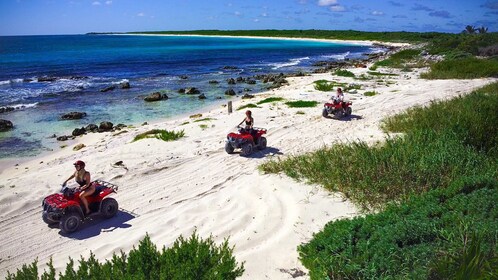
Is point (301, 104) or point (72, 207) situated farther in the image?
point (301, 104)

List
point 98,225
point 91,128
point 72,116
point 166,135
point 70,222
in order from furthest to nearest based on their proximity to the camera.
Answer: point 72,116 → point 91,128 → point 166,135 → point 98,225 → point 70,222

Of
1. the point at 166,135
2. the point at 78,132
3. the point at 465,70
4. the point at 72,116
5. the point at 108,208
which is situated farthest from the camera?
the point at 465,70

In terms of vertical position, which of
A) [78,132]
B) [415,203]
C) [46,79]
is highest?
[46,79]

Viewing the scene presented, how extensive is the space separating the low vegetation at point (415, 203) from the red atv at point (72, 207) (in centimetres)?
412

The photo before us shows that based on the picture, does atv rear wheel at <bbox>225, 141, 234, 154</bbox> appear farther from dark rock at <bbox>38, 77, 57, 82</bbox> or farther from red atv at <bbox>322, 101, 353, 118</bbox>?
dark rock at <bbox>38, 77, 57, 82</bbox>

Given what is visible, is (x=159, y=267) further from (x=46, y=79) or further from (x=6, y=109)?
(x=46, y=79)

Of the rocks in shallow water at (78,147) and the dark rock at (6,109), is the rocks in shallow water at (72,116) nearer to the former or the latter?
the dark rock at (6,109)

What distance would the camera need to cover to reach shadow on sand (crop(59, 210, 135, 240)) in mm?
7262

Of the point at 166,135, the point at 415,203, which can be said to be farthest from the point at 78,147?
the point at 415,203

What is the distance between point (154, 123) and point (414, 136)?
13719mm

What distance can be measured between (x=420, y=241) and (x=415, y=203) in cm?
112

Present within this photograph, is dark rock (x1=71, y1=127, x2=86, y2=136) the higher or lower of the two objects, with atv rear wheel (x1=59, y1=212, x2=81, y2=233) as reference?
lower

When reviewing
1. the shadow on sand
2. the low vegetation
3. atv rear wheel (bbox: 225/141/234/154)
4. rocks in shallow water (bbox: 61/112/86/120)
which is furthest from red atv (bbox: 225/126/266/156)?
rocks in shallow water (bbox: 61/112/86/120)

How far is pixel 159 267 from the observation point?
4406 mm
